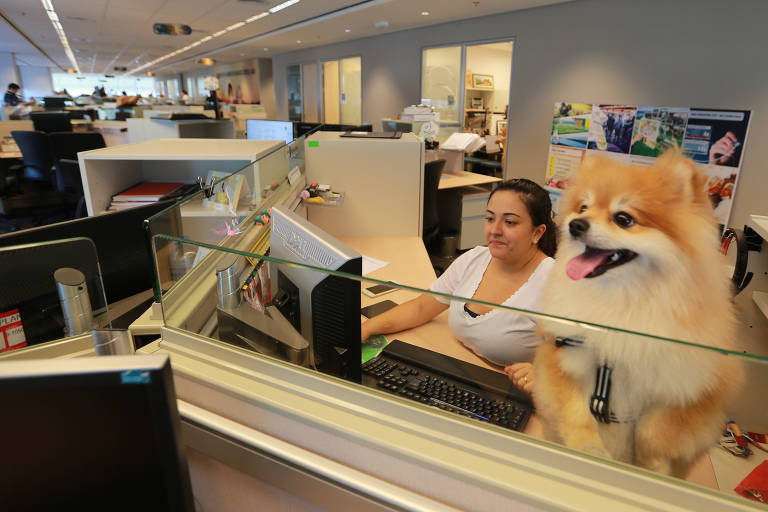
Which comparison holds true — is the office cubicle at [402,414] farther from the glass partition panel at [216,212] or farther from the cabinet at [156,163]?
the cabinet at [156,163]

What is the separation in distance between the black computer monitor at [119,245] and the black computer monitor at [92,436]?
0.92m

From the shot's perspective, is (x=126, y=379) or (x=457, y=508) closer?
(x=126, y=379)

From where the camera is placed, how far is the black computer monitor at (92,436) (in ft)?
1.75

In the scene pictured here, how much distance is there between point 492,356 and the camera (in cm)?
92

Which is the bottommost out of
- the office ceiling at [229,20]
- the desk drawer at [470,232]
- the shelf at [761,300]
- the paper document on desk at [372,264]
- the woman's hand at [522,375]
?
the desk drawer at [470,232]

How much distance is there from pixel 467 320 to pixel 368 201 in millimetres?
1907

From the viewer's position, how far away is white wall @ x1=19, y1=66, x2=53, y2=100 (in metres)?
19.8

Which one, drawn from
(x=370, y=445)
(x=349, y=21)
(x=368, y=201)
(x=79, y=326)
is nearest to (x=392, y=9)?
(x=349, y=21)

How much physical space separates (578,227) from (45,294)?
1289mm

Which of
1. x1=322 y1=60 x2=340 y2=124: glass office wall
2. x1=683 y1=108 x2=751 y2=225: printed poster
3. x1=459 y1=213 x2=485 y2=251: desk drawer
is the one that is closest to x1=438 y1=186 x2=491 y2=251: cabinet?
x1=459 y1=213 x2=485 y2=251: desk drawer

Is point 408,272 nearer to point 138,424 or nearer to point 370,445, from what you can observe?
point 370,445

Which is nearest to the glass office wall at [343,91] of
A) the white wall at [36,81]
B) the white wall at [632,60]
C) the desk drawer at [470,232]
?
the white wall at [632,60]

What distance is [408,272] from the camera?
2.23m

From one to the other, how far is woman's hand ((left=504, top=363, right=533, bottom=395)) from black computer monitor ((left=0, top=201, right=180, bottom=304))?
1159 mm
